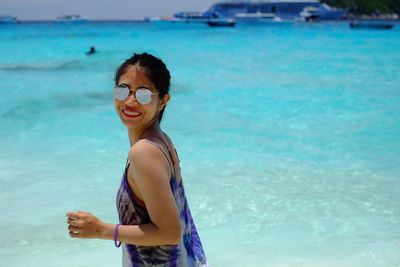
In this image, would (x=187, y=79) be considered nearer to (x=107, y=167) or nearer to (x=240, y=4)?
(x=107, y=167)

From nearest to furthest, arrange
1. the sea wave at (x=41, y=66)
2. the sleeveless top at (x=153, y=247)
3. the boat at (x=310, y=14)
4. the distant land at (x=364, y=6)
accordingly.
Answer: the sleeveless top at (x=153, y=247) → the sea wave at (x=41, y=66) → the boat at (x=310, y=14) → the distant land at (x=364, y=6)

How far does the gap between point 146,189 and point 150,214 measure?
3.4 inches

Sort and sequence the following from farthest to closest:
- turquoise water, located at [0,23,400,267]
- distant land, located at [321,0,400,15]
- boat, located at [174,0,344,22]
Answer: distant land, located at [321,0,400,15] < boat, located at [174,0,344,22] < turquoise water, located at [0,23,400,267]

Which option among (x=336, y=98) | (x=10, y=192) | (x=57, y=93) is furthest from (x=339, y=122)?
(x=57, y=93)

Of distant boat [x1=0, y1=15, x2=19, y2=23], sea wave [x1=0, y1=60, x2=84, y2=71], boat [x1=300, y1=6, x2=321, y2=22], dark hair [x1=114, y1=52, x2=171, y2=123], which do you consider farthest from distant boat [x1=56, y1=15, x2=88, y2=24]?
dark hair [x1=114, y1=52, x2=171, y2=123]

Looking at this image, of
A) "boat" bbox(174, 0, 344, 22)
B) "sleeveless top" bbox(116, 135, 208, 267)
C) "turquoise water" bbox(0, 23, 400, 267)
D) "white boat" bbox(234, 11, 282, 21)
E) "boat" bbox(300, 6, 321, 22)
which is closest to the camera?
"sleeveless top" bbox(116, 135, 208, 267)

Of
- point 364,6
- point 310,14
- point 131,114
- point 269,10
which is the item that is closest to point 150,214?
point 131,114

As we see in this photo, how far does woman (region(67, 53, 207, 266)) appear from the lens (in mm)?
1709

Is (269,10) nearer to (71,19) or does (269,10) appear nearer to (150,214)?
(71,19)

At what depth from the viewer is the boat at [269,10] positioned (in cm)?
10932

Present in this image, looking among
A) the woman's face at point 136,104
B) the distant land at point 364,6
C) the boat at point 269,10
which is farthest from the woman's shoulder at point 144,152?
the distant land at point 364,6

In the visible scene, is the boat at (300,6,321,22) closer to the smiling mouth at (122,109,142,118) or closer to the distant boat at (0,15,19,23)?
the distant boat at (0,15,19,23)

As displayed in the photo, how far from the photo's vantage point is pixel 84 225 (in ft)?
5.73

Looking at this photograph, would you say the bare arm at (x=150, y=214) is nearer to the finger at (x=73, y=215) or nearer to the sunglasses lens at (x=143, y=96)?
the finger at (x=73, y=215)
